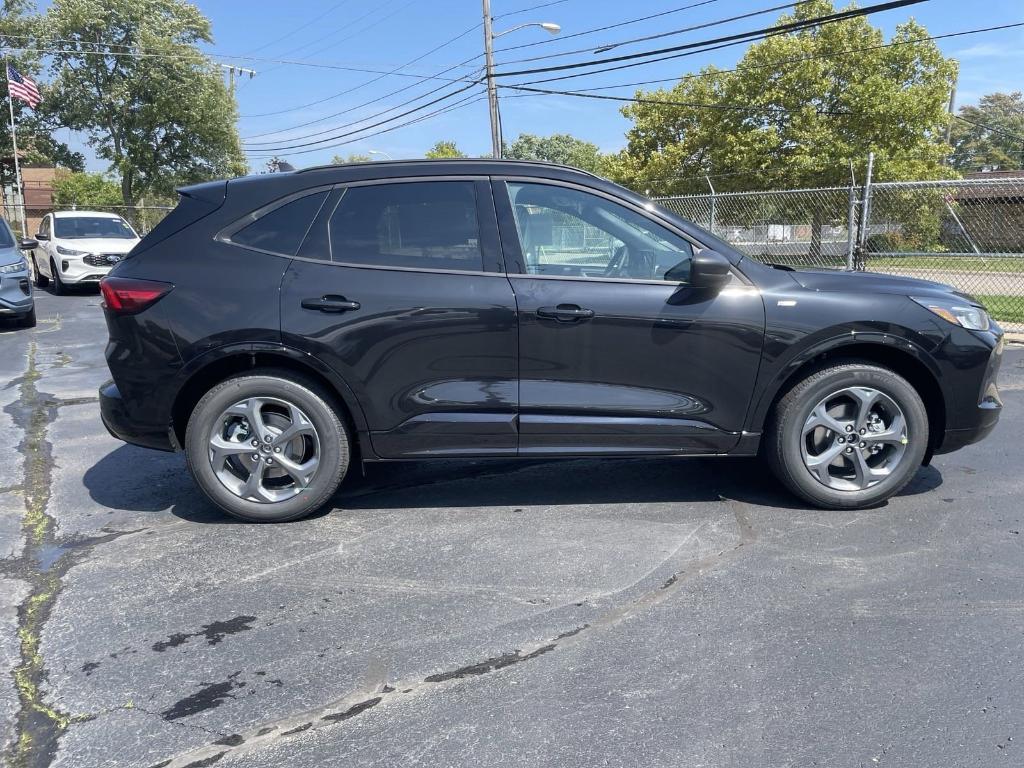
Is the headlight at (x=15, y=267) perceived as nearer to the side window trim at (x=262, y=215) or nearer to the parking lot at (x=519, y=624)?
the parking lot at (x=519, y=624)

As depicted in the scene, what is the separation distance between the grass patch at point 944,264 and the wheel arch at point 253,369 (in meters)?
10.8

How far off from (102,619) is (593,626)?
192cm

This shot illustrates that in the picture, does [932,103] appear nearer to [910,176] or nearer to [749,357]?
[910,176]

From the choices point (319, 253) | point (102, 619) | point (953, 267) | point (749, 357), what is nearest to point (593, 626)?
point (749, 357)

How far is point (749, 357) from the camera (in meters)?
3.96

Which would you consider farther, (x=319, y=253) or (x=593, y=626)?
(x=319, y=253)

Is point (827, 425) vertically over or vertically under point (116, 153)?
under

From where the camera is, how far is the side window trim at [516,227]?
12.9ft

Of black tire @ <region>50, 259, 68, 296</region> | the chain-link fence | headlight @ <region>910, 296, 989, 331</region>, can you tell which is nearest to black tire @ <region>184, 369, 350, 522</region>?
headlight @ <region>910, 296, 989, 331</region>

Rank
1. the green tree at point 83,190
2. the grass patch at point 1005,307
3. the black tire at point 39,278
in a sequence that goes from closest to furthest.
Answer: the grass patch at point 1005,307 < the black tire at point 39,278 < the green tree at point 83,190

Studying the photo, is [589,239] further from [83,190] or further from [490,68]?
[83,190]

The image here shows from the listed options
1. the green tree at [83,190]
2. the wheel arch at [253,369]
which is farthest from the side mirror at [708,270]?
the green tree at [83,190]

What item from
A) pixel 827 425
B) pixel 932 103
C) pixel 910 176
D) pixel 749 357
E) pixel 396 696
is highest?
pixel 932 103

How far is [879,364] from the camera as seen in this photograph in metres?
4.12
